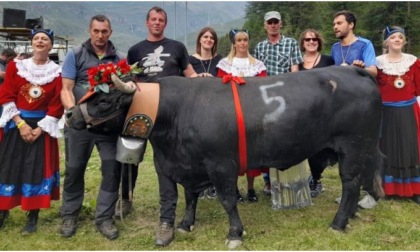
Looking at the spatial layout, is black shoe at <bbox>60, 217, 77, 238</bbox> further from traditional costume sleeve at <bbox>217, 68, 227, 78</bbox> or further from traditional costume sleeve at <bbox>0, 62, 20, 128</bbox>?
traditional costume sleeve at <bbox>217, 68, 227, 78</bbox>

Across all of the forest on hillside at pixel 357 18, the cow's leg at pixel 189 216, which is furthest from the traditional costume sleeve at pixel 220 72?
the forest on hillside at pixel 357 18

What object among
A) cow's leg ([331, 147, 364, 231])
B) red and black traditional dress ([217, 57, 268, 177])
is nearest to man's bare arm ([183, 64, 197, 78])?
red and black traditional dress ([217, 57, 268, 177])

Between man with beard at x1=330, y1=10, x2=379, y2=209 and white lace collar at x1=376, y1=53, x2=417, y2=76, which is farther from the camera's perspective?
white lace collar at x1=376, y1=53, x2=417, y2=76

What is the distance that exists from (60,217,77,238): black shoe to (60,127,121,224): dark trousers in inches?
1.8

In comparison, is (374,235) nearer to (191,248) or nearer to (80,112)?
(191,248)

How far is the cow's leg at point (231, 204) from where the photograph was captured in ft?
13.7

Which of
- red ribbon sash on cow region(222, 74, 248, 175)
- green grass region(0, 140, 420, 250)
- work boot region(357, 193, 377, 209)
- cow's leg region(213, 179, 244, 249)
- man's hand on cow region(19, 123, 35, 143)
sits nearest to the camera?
red ribbon sash on cow region(222, 74, 248, 175)

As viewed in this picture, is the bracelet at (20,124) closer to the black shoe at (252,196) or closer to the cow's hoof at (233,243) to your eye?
the cow's hoof at (233,243)

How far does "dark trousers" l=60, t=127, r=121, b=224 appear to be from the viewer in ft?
15.0

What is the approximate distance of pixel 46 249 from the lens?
4246 mm

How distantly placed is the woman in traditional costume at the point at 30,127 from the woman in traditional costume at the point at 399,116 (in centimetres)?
400

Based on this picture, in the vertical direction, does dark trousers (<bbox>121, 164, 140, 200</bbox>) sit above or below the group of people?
below

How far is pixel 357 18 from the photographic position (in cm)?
2467

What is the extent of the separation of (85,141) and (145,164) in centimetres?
355
